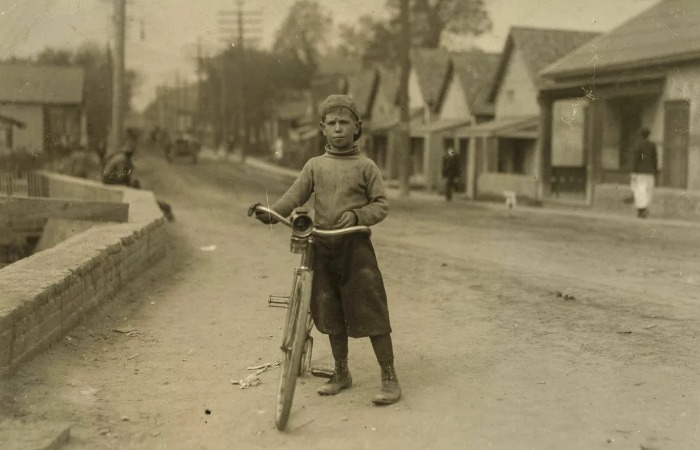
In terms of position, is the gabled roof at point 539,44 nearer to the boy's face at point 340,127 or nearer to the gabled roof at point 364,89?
the gabled roof at point 364,89

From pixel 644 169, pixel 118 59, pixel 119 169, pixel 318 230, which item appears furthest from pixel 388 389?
pixel 118 59

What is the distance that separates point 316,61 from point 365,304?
224ft

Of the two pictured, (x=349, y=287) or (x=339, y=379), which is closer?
(x=349, y=287)

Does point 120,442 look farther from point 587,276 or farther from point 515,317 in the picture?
point 587,276

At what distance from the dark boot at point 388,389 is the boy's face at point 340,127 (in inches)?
49.1

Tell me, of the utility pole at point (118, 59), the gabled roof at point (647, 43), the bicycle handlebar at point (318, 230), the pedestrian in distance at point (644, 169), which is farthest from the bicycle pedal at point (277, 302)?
the utility pole at point (118, 59)

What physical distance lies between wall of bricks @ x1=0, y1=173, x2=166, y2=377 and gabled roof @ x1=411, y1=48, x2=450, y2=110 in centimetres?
2631

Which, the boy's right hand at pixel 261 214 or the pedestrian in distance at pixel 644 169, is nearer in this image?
the boy's right hand at pixel 261 214

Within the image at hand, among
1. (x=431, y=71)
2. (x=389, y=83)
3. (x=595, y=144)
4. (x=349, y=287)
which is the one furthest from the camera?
(x=389, y=83)

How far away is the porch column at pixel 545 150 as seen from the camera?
22562mm

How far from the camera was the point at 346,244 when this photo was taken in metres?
4.38

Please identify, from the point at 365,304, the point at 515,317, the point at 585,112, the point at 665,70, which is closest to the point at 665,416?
the point at 365,304

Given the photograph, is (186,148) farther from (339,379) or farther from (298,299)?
(298,299)

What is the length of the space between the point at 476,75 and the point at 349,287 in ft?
93.9
